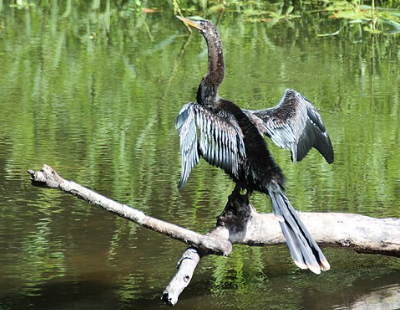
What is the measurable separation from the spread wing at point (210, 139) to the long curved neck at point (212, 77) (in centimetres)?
35

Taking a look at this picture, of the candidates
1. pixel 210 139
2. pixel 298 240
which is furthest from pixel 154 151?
pixel 298 240

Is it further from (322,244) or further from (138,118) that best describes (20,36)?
(322,244)

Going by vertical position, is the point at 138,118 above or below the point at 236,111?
below

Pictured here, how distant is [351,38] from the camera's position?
11.7 metres

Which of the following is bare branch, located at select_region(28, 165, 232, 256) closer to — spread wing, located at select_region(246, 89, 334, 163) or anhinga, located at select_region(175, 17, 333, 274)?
anhinga, located at select_region(175, 17, 333, 274)

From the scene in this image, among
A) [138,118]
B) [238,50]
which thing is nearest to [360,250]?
[138,118]

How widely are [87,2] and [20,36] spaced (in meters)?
2.38

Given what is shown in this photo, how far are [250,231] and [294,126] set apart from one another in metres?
0.93

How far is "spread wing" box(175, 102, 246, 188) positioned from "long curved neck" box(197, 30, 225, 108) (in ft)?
1.15

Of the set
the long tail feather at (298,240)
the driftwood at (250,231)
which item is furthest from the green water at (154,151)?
the long tail feather at (298,240)

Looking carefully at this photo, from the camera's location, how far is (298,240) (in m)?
4.57

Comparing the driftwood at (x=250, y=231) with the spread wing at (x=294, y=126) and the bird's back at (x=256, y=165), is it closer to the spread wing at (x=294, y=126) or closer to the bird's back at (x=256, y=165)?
the bird's back at (x=256, y=165)

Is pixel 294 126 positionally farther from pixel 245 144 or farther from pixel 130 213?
pixel 130 213

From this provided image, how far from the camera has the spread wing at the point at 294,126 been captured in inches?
208
